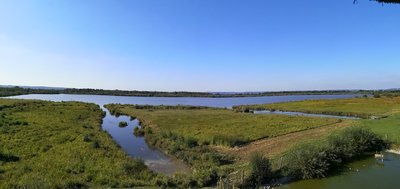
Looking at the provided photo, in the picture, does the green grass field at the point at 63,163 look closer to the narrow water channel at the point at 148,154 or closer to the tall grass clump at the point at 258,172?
the narrow water channel at the point at 148,154

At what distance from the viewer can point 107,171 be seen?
2116cm

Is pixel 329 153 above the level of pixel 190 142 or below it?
above

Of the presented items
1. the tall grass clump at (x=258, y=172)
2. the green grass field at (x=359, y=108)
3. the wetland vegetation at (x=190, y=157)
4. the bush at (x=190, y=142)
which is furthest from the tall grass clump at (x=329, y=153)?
the green grass field at (x=359, y=108)

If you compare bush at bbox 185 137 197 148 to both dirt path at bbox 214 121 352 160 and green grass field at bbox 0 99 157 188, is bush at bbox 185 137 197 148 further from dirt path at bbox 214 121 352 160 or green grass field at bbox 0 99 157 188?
green grass field at bbox 0 99 157 188

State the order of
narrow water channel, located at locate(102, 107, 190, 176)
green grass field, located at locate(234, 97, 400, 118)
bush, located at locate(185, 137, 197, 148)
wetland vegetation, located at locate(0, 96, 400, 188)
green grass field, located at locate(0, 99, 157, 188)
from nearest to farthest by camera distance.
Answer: green grass field, located at locate(0, 99, 157, 188) < wetland vegetation, located at locate(0, 96, 400, 188) < narrow water channel, located at locate(102, 107, 190, 176) < bush, located at locate(185, 137, 197, 148) < green grass field, located at locate(234, 97, 400, 118)

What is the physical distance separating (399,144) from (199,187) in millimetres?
17963

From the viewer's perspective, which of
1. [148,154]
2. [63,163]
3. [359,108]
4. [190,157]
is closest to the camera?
[63,163]

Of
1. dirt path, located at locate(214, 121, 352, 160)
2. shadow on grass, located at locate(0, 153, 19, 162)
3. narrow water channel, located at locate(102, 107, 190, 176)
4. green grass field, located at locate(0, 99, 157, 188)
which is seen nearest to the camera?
green grass field, located at locate(0, 99, 157, 188)

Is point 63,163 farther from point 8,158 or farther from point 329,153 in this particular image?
point 329,153

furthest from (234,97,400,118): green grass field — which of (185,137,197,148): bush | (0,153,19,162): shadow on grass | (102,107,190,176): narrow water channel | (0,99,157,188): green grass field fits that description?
(0,153,19,162): shadow on grass

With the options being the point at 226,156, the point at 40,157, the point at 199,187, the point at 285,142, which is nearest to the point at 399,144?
the point at 285,142

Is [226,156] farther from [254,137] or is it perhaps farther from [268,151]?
[254,137]

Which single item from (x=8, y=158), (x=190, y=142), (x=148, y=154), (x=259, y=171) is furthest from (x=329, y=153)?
(x=8, y=158)

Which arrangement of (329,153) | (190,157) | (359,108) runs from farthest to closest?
(359,108)
(190,157)
(329,153)
